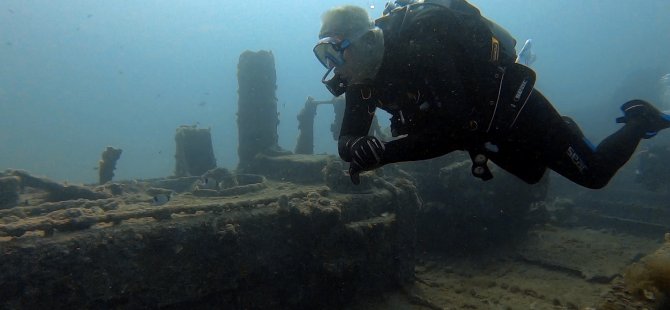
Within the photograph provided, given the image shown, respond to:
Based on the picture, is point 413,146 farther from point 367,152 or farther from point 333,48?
point 333,48

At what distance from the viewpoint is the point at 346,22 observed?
12.4 feet

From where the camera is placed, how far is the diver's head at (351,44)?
3.59 m

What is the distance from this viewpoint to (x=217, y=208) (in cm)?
598

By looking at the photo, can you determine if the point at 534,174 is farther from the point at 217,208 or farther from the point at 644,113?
the point at 217,208

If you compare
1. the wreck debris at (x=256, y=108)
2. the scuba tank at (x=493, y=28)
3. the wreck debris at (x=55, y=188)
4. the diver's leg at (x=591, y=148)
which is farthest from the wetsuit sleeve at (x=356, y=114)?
the wreck debris at (x=256, y=108)

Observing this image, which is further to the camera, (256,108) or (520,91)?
(256,108)

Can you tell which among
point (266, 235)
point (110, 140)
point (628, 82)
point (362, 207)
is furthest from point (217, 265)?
point (110, 140)

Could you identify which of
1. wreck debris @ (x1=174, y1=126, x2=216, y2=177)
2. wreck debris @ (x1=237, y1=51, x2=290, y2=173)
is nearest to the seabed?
wreck debris @ (x1=174, y1=126, x2=216, y2=177)

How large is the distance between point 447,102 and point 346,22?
1325 millimetres

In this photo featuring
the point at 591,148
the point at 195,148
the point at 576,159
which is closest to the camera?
the point at 576,159

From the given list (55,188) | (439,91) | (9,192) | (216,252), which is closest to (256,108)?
(55,188)

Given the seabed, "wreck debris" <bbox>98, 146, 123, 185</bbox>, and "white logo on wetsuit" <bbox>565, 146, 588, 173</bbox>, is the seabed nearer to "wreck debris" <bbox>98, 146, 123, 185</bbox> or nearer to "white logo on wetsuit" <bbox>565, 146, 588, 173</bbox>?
"white logo on wetsuit" <bbox>565, 146, 588, 173</bbox>

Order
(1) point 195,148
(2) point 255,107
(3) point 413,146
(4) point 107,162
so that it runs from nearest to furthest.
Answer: (3) point 413,146
(4) point 107,162
(1) point 195,148
(2) point 255,107

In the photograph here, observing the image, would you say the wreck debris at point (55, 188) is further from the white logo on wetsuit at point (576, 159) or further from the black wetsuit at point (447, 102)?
the white logo on wetsuit at point (576, 159)
